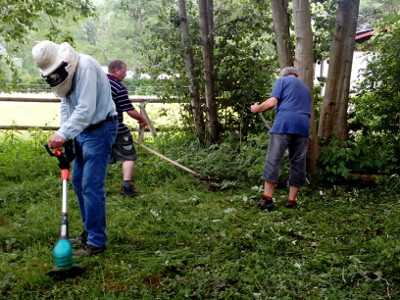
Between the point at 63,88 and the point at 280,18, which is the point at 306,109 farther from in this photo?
the point at 63,88

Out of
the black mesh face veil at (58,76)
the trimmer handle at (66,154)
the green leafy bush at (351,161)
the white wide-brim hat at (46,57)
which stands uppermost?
the white wide-brim hat at (46,57)

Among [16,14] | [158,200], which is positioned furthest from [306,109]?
[16,14]

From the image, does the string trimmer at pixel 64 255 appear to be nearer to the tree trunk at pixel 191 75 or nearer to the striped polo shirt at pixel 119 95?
the striped polo shirt at pixel 119 95

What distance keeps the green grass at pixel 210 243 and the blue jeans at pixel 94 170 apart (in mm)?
271

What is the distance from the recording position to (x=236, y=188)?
19.0 feet

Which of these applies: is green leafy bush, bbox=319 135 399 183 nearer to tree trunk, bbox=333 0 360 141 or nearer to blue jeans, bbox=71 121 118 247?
tree trunk, bbox=333 0 360 141

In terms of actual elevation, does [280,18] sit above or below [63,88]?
above

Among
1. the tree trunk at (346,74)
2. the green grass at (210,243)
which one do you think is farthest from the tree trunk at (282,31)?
the green grass at (210,243)

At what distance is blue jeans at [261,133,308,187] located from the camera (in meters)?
4.91

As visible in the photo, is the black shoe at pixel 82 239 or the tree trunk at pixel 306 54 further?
the tree trunk at pixel 306 54

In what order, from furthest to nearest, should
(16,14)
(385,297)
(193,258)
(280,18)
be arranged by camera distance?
(16,14) < (280,18) < (193,258) < (385,297)

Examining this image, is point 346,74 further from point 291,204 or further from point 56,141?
point 56,141

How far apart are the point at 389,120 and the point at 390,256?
329 centimetres

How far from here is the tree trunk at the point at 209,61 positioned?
737 cm
